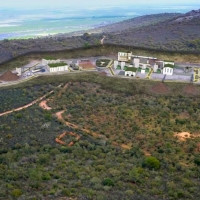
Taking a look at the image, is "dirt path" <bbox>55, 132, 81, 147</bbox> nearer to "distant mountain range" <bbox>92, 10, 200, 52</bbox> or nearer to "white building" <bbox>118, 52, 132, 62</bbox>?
"white building" <bbox>118, 52, 132, 62</bbox>

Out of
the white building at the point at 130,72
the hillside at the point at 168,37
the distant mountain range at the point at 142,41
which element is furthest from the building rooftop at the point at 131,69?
the hillside at the point at 168,37

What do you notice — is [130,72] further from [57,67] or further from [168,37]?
[168,37]

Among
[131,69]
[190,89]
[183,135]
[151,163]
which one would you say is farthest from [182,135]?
[131,69]

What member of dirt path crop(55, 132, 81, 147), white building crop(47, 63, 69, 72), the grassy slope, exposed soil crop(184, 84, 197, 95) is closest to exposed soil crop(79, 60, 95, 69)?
white building crop(47, 63, 69, 72)

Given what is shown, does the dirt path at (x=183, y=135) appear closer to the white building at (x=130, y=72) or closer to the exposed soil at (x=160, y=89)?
the exposed soil at (x=160, y=89)

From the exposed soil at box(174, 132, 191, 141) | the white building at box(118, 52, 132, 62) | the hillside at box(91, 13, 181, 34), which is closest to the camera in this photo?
the exposed soil at box(174, 132, 191, 141)

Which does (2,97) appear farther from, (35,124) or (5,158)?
(5,158)
